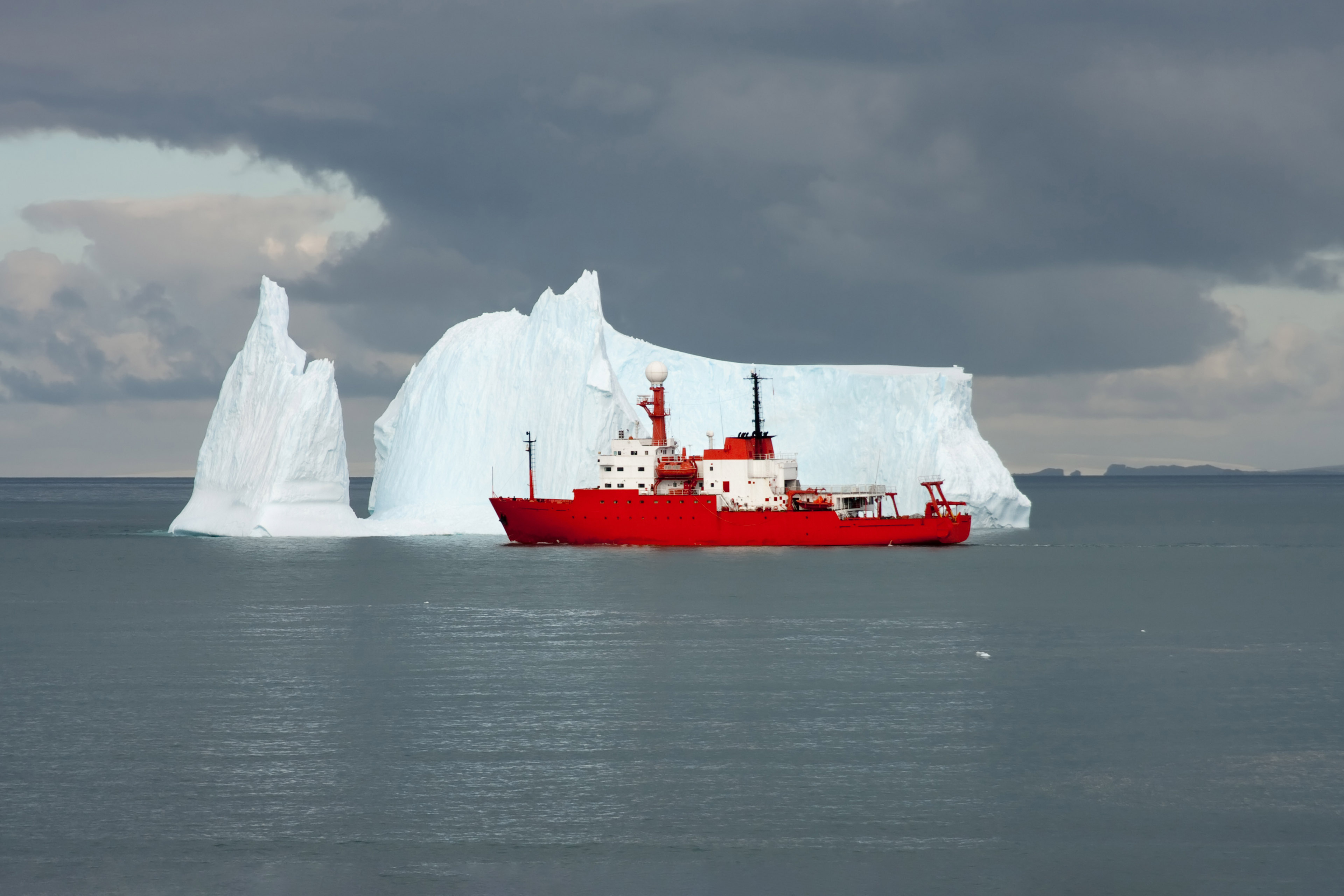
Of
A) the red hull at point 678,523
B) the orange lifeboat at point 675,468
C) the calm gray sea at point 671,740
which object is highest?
the orange lifeboat at point 675,468

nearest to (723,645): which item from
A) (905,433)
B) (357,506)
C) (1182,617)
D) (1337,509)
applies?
(1182,617)

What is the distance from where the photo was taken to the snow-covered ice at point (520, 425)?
158 feet

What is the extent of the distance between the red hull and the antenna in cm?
42

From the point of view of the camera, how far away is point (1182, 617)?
95.2ft

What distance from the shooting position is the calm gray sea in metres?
12.1

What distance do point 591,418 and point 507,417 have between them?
3410 mm

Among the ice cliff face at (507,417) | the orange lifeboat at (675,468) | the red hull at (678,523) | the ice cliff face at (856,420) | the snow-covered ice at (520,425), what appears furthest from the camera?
the ice cliff face at (856,420)

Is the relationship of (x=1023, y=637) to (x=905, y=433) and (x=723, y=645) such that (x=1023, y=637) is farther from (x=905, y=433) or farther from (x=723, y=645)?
(x=905, y=433)

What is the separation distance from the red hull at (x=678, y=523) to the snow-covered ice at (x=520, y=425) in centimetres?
359

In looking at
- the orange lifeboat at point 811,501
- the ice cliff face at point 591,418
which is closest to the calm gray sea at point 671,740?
the orange lifeboat at point 811,501

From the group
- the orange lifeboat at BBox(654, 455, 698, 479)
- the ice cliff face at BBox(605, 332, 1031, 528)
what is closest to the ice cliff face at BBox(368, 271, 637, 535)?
the orange lifeboat at BBox(654, 455, 698, 479)

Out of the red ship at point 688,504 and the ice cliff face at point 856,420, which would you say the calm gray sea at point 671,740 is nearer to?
the red ship at point 688,504

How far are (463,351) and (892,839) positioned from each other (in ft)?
137

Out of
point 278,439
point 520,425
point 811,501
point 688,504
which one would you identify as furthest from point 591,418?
point 278,439
